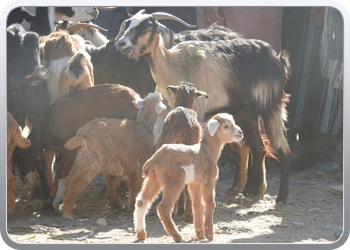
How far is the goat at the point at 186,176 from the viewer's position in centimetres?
389

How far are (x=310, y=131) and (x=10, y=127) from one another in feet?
14.5

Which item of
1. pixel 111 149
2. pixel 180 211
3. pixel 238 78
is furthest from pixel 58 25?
pixel 180 211

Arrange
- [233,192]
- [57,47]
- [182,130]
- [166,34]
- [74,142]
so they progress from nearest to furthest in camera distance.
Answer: [182,130]
[74,142]
[57,47]
[166,34]
[233,192]

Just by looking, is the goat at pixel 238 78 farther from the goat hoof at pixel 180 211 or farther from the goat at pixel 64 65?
the goat hoof at pixel 180 211

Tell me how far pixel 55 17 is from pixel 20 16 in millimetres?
692

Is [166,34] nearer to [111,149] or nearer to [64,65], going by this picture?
[64,65]

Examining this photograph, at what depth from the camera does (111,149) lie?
481cm

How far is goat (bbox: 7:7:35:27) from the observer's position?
4.67 m

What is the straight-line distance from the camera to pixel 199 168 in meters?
3.98

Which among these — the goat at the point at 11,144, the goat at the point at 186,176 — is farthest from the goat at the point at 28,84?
the goat at the point at 186,176

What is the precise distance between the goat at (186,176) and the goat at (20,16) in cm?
191
